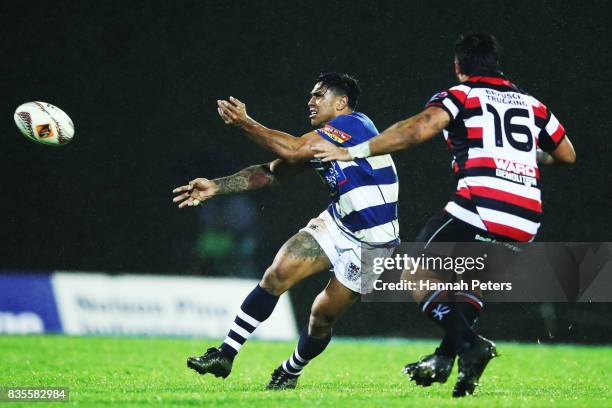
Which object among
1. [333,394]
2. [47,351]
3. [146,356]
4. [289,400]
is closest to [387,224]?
[333,394]

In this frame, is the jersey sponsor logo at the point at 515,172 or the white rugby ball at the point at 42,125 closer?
the jersey sponsor logo at the point at 515,172

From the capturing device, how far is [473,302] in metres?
5.29

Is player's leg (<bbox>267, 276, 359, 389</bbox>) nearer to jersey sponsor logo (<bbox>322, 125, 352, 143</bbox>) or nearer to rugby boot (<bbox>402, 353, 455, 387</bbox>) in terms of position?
jersey sponsor logo (<bbox>322, 125, 352, 143</bbox>)

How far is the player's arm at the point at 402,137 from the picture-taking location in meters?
4.99

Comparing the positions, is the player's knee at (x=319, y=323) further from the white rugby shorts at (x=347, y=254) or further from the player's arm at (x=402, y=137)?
the player's arm at (x=402, y=137)

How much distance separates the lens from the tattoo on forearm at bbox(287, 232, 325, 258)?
19.9ft

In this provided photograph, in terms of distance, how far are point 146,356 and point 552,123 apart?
5.36 m

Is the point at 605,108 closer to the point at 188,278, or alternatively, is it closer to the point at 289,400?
the point at 188,278

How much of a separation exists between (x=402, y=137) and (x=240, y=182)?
1.77 m

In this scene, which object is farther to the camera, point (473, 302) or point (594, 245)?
point (594, 245)

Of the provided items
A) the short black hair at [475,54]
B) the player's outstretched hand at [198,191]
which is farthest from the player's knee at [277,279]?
the short black hair at [475,54]

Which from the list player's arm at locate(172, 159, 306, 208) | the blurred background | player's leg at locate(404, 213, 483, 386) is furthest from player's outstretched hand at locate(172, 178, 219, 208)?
the blurred background

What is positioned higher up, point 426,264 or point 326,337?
point 426,264

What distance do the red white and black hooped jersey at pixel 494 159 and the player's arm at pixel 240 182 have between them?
177 centimetres
